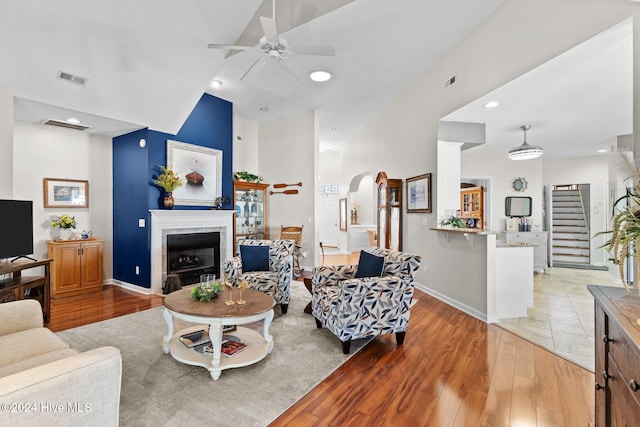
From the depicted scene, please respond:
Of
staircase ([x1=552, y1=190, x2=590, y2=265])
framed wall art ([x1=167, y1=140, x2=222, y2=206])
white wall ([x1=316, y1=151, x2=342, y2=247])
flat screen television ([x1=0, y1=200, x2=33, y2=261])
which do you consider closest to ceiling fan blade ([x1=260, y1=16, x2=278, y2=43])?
framed wall art ([x1=167, y1=140, x2=222, y2=206])

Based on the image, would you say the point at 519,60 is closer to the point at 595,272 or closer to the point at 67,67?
the point at 67,67

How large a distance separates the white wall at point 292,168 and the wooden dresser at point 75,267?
324cm

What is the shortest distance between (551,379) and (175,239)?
5.03 meters

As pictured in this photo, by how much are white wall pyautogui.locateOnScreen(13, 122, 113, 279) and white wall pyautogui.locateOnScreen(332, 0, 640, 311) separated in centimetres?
525

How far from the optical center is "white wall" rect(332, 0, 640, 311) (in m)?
2.43

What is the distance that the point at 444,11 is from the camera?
331 cm

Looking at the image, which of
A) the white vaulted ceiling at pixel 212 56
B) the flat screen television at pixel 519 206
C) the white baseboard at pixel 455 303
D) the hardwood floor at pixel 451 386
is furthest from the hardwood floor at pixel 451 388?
the flat screen television at pixel 519 206

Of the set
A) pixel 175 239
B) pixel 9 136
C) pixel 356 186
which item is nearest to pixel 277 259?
pixel 175 239

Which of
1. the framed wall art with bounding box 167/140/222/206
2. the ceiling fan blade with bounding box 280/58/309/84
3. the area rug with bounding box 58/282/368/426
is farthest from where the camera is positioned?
→ the framed wall art with bounding box 167/140/222/206

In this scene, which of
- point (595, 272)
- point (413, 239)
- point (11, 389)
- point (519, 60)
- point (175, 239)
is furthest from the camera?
point (595, 272)

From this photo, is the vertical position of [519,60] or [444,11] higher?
[444,11]

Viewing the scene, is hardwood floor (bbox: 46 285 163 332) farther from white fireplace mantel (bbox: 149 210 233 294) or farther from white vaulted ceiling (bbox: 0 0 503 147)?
white vaulted ceiling (bbox: 0 0 503 147)

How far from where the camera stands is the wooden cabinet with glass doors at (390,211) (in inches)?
229

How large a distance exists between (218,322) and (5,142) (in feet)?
10.7
